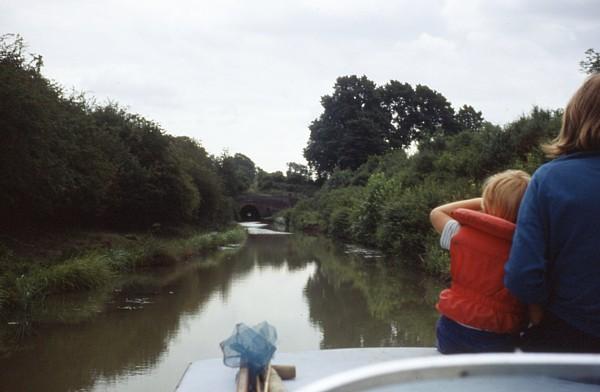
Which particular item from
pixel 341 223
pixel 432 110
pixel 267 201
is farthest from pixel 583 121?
pixel 267 201

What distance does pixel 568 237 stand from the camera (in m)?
1.86

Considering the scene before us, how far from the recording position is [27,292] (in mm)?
9820

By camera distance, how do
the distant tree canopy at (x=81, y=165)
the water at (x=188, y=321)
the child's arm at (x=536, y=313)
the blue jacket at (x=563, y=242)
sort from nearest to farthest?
the blue jacket at (x=563, y=242), the child's arm at (x=536, y=313), the water at (x=188, y=321), the distant tree canopy at (x=81, y=165)

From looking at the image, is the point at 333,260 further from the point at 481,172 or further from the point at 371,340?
the point at 371,340

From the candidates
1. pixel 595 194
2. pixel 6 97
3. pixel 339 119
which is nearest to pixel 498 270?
pixel 595 194

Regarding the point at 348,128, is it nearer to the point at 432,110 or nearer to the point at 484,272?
the point at 432,110

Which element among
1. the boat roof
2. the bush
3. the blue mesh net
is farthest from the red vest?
the bush

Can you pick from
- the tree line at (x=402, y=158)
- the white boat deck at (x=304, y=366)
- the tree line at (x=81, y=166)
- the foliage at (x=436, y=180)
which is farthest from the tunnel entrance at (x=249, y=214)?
the white boat deck at (x=304, y=366)

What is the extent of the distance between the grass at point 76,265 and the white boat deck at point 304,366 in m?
7.46

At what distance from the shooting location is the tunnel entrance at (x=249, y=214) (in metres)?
72.2

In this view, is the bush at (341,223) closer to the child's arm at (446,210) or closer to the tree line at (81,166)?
the tree line at (81,166)

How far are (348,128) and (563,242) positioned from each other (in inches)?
1972

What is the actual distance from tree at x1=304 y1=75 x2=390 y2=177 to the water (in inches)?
1353

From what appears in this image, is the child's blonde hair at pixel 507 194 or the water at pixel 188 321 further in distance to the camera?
the water at pixel 188 321
